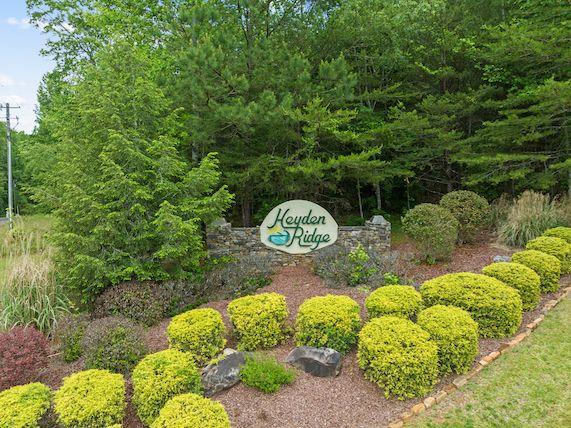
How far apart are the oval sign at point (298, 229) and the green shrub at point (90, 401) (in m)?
5.05

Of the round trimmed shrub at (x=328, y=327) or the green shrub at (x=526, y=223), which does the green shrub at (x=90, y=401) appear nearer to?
the round trimmed shrub at (x=328, y=327)

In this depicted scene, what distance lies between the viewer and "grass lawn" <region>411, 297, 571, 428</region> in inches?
130

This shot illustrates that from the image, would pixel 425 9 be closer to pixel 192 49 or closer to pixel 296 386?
pixel 192 49

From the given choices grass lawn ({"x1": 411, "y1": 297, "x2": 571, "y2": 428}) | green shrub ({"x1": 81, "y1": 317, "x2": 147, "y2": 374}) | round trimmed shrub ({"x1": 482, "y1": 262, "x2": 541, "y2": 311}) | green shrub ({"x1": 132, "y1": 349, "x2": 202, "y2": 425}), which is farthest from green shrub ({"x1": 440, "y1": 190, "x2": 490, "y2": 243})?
green shrub ({"x1": 81, "y1": 317, "x2": 147, "y2": 374})

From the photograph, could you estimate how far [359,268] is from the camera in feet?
21.6

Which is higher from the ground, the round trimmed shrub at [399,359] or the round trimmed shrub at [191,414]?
the round trimmed shrub at [399,359]

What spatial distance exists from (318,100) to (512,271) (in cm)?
480

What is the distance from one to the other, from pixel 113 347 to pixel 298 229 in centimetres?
480

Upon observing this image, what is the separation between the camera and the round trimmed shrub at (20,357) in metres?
3.73

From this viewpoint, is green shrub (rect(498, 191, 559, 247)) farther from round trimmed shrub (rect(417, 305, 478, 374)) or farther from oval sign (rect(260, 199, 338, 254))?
A: round trimmed shrub (rect(417, 305, 478, 374))

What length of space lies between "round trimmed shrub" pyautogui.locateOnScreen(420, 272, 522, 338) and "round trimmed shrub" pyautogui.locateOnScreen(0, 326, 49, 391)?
465cm

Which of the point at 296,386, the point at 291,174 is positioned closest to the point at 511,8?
the point at 291,174

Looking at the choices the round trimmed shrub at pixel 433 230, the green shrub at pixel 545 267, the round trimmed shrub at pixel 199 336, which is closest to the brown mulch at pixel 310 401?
the round trimmed shrub at pixel 199 336

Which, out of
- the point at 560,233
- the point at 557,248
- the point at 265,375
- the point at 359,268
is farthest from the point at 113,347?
the point at 560,233
